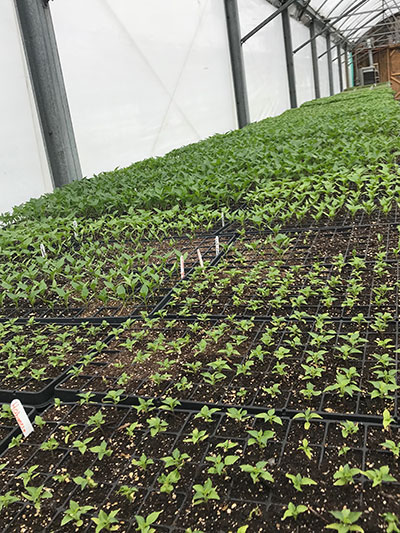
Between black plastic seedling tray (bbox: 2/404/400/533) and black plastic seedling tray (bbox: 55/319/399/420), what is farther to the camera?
black plastic seedling tray (bbox: 55/319/399/420)

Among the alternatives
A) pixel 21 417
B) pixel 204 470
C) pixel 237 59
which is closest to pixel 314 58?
pixel 237 59

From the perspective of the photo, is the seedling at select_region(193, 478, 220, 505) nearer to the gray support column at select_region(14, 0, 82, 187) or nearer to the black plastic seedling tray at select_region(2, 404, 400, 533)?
the black plastic seedling tray at select_region(2, 404, 400, 533)

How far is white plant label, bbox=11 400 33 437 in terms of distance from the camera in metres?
1.76

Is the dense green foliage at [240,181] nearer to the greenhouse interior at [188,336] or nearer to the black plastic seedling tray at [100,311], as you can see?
the greenhouse interior at [188,336]

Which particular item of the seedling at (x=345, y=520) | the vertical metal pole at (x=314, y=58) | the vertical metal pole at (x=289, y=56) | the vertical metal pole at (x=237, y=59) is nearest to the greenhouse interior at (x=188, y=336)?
the seedling at (x=345, y=520)

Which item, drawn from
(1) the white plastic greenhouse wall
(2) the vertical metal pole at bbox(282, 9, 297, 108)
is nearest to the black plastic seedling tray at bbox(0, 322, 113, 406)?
(1) the white plastic greenhouse wall

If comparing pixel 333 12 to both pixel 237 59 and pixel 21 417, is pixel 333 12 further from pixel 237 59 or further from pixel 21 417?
pixel 21 417

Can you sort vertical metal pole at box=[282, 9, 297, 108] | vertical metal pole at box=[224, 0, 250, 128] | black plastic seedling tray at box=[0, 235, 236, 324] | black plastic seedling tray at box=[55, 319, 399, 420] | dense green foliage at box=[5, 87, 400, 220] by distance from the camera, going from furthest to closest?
vertical metal pole at box=[282, 9, 297, 108], vertical metal pole at box=[224, 0, 250, 128], dense green foliage at box=[5, 87, 400, 220], black plastic seedling tray at box=[0, 235, 236, 324], black plastic seedling tray at box=[55, 319, 399, 420]

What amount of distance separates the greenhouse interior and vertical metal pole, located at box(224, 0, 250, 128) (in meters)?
6.33

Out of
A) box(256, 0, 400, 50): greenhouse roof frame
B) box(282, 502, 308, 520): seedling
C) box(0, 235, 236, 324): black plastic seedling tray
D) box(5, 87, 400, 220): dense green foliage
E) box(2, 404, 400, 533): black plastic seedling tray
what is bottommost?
box(2, 404, 400, 533): black plastic seedling tray

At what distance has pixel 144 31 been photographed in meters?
8.49

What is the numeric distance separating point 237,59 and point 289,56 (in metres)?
6.60

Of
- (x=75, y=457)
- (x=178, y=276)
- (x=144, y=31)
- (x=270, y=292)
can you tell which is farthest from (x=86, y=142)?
(x=75, y=457)

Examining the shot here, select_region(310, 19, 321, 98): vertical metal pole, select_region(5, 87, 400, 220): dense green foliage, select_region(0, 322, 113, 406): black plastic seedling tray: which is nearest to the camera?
select_region(0, 322, 113, 406): black plastic seedling tray
